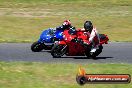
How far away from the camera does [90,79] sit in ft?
43.0

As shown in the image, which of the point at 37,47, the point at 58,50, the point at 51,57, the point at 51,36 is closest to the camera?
the point at 58,50

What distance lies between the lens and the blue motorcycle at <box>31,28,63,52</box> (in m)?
22.3

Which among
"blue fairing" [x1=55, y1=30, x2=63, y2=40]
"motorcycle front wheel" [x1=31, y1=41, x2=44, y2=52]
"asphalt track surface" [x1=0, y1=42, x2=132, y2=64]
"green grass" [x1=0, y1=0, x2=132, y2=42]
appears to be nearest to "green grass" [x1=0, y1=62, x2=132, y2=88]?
"asphalt track surface" [x1=0, y1=42, x2=132, y2=64]

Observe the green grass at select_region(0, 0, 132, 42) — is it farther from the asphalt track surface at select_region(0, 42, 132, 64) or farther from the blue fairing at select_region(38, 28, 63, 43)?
the blue fairing at select_region(38, 28, 63, 43)

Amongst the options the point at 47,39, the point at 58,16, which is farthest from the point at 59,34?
the point at 58,16

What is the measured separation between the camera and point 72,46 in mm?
21219

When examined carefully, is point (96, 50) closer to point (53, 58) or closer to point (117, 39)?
point (53, 58)

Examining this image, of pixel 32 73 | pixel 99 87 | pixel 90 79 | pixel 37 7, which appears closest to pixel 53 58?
pixel 32 73

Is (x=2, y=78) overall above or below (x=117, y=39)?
above

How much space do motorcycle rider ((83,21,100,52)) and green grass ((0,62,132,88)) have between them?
215cm

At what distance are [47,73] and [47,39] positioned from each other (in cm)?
549

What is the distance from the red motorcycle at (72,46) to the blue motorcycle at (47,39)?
2.84 feet

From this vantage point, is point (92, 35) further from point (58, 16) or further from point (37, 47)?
point (58, 16)

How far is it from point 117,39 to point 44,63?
915 cm
